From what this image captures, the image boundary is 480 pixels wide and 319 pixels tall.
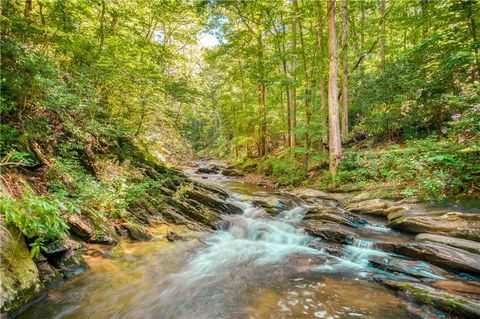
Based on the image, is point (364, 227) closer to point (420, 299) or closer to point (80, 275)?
point (420, 299)

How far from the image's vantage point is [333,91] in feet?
34.4

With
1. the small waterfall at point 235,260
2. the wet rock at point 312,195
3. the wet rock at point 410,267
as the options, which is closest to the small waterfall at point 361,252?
the wet rock at point 410,267

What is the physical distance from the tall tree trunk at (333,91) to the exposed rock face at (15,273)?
984cm

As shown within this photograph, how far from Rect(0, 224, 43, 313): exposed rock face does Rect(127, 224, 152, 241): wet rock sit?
8.16 feet

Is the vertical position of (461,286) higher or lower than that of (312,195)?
lower

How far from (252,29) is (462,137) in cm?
1196

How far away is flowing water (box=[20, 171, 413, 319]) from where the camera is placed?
3869 millimetres

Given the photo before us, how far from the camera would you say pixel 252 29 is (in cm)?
1564

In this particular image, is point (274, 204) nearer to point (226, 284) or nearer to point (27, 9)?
point (226, 284)

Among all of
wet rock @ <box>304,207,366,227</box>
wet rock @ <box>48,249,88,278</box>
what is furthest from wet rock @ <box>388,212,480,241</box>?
wet rock @ <box>48,249,88,278</box>

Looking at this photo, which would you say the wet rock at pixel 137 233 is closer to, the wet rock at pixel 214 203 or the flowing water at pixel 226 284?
the flowing water at pixel 226 284

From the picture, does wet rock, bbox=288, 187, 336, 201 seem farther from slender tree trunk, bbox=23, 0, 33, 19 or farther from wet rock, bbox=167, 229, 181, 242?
slender tree trunk, bbox=23, 0, 33, 19

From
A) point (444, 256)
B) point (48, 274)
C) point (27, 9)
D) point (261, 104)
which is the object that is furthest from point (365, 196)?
point (27, 9)

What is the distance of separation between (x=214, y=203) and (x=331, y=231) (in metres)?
3.93
